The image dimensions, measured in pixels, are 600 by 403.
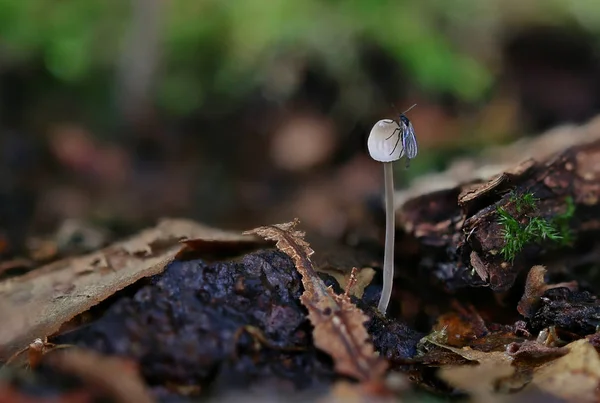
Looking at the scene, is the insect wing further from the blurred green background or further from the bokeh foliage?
the bokeh foliage

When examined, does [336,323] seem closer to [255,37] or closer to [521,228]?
[521,228]

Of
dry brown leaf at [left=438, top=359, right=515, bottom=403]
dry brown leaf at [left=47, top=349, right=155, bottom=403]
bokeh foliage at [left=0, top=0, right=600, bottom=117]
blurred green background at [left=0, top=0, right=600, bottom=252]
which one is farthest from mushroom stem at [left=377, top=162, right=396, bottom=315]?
bokeh foliage at [left=0, top=0, right=600, bottom=117]

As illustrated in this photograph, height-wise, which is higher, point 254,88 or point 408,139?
point 254,88

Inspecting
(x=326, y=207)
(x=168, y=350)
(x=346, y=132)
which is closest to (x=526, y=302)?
(x=168, y=350)

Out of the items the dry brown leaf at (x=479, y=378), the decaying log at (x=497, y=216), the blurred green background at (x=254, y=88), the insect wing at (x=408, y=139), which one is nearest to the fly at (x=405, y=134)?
the insect wing at (x=408, y=139)

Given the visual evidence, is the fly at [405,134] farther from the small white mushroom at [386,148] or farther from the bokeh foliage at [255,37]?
the bokeh foliage at [255,37]

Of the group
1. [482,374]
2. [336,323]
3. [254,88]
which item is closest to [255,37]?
[254,88]
